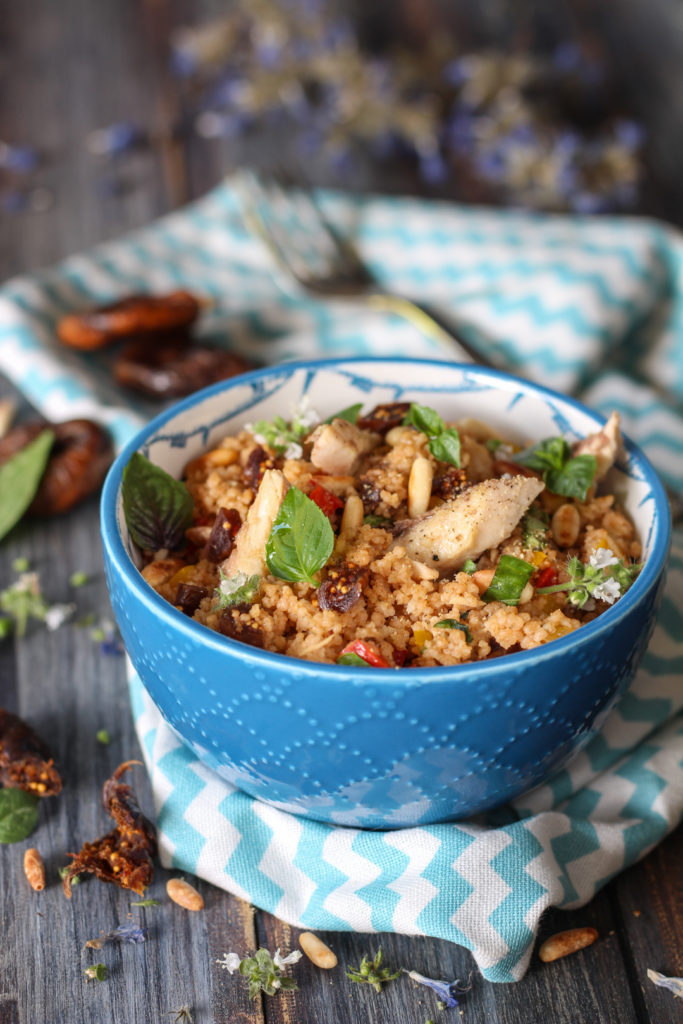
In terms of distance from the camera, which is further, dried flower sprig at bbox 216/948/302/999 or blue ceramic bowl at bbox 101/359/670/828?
dried flower sprig at bbox 216/948/302/999

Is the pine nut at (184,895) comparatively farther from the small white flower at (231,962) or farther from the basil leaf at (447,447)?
the basil leaf at (447,447)

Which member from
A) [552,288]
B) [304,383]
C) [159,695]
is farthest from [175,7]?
[159,695]

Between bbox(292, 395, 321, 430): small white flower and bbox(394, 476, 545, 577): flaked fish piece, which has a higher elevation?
bbox(292, 395, 321, 430): small white flower

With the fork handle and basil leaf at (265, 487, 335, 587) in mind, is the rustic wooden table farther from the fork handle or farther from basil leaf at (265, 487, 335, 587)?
the fork handle

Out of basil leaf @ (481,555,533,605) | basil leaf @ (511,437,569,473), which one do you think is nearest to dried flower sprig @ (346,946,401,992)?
basil leaf @ (481,555,533,605)

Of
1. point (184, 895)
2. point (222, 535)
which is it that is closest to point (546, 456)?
point (222, 535)

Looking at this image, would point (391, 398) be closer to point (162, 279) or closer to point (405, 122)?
point (162, 279)
